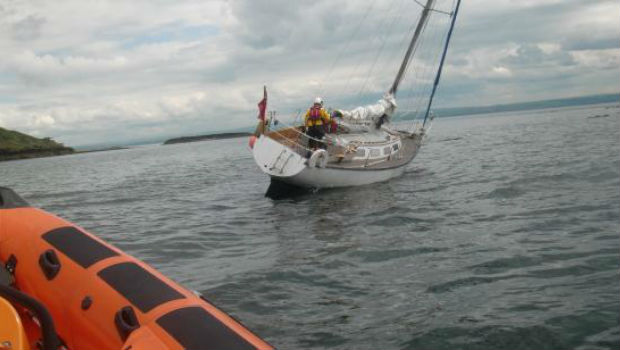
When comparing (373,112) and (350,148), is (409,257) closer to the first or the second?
(350,148)

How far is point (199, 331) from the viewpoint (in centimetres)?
418

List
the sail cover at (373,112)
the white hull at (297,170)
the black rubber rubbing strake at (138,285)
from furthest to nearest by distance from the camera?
the sail cover at (373,112) → the white hull at (297,170) → the black rubber rubbing strake at (138,285)

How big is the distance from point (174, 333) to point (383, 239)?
7.35 meters

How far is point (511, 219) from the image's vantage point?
11.7 metres

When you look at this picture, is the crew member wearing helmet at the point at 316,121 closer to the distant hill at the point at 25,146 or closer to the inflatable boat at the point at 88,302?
the inflatable boat at the point at 88,302

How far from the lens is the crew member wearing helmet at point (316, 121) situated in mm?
18422

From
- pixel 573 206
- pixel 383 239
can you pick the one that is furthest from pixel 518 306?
pixel 573 206

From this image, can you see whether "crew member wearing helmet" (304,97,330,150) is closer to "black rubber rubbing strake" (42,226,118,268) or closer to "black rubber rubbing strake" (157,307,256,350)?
"black rubber rubbing strake" (42,226,118,268)

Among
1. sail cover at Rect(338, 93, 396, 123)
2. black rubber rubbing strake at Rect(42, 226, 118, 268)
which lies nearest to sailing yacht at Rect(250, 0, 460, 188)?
sail cover at Rect(338, 93, 396, 123)

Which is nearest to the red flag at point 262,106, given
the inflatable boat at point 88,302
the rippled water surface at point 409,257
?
the rippled water surface at point 409,257

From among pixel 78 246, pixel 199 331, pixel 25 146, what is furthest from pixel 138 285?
pixel 25 146

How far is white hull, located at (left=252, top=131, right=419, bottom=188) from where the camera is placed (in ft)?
54.8

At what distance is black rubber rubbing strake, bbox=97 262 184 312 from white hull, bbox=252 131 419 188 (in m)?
11.5

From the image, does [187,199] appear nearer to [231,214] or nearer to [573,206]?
[231,214]
